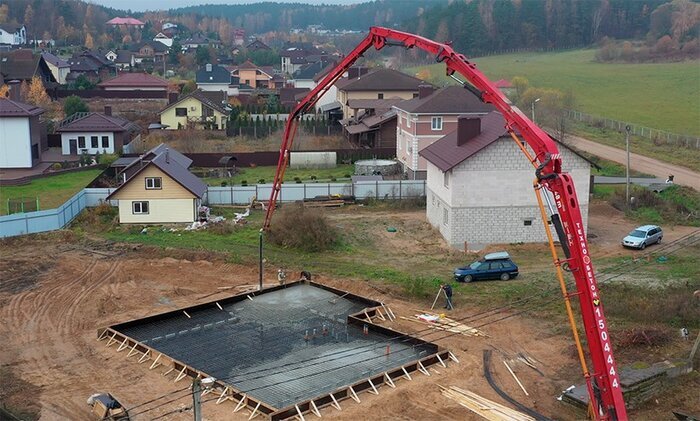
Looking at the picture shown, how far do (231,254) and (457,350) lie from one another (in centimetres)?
1192

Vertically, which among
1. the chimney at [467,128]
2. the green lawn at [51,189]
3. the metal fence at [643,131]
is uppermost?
the chimney at [467,128]

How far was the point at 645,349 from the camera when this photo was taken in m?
21.2

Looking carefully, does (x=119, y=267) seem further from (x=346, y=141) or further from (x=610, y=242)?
(x=346, y=141)

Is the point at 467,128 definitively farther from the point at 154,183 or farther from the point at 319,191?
the point at 154,183

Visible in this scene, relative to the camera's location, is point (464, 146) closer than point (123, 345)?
No

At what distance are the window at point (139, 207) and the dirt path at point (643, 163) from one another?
28970 millimetres

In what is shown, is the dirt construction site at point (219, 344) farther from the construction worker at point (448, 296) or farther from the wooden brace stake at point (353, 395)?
the construction worker at point (448, 296)

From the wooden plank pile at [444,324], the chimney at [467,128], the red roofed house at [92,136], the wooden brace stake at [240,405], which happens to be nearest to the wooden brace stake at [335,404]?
the wooden brace stake at [240,405]

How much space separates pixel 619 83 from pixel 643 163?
149ft

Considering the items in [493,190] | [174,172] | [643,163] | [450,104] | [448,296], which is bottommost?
[448,296]

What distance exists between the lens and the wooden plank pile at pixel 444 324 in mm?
22719

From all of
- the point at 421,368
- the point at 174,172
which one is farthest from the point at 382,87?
the point at 421,368

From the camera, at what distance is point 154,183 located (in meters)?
34.9

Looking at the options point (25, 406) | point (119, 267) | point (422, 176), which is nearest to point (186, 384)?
point (25, 406)
